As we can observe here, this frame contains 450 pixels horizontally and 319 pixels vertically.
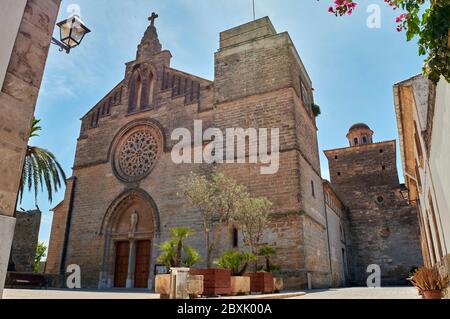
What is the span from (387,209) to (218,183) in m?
20.6

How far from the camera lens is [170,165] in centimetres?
1728

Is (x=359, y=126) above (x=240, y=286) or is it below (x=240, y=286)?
above

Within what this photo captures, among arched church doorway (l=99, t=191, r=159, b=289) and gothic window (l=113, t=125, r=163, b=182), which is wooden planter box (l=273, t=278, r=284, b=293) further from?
gothic window (l=113, t=125, r=163, b=182)

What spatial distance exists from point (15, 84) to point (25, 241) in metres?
19.7

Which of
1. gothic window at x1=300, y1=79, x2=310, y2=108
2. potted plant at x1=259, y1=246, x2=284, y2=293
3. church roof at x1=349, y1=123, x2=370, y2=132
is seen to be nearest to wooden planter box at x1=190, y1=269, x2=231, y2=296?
potted plant at x1=259, y1=246, x2=284, y2=293

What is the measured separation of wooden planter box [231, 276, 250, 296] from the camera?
364 inches

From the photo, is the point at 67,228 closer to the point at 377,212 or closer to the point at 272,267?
the point at 272,267

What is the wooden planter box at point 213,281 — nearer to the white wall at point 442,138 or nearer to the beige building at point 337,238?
the white wall at point 442,138

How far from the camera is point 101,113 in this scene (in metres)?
21.3

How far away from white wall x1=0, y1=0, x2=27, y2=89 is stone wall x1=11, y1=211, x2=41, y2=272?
64.4 feet

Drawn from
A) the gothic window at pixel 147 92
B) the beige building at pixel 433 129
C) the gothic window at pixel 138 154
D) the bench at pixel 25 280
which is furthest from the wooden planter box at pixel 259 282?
the gothic window at pixel 147 92

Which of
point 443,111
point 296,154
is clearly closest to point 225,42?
point 296,154

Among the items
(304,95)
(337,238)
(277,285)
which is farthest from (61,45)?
(337,238)

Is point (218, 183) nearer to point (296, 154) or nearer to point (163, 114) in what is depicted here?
point (296, 154)
